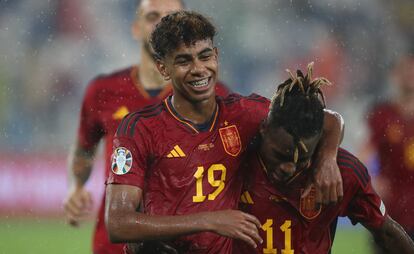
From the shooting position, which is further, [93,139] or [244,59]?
[244,59]

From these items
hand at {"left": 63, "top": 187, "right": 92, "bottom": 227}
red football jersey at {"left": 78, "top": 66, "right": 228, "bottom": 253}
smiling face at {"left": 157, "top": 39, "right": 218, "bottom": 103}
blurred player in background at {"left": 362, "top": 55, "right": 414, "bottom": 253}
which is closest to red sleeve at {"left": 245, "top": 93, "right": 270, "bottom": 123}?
smiling face at {"left": 157, "top": 39, "right": 218, "bottom": 103}

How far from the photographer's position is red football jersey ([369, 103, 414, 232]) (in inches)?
189

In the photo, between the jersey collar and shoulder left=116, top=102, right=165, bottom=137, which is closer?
shoulder left=116, top=102, right=165, bottom=137

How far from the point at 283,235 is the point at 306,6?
617cm

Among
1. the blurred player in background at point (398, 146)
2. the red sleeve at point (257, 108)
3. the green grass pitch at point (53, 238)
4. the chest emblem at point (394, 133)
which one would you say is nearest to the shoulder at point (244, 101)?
the red sleeve at point (257, 108)

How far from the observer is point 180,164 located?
2768 mm

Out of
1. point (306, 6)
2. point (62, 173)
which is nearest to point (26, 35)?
point (62, 173)

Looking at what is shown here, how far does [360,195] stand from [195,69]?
0.79m

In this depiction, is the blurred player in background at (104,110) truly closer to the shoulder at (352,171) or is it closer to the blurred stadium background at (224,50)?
the shoulder at (352,171)

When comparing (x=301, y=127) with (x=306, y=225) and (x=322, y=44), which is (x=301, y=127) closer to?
(x=306, y=225)

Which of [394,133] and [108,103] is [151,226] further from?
[394,133]

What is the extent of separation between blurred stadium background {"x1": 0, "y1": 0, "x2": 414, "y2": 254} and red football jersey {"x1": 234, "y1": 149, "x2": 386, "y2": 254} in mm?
5203

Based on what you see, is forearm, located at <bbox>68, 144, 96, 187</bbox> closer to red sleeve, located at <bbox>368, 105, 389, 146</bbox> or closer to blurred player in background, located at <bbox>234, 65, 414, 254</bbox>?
blurred player in background, located at <bbox>234, 65, 414, 254</bbox>

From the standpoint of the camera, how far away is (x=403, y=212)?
4.64 meters
